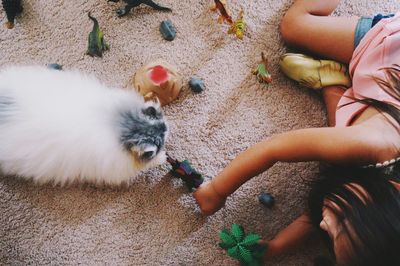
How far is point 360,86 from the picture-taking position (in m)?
0.90

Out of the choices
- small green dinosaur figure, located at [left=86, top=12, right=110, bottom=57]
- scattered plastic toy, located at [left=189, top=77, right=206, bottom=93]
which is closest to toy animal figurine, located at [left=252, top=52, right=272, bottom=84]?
scattered plastic toy, located at [left=189, top=77, right=206, bottom=93]

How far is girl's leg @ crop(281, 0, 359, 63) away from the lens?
37.9 inches

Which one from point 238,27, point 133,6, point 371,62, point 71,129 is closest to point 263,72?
point 238,27

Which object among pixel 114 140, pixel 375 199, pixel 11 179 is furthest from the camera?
pixel 11 179

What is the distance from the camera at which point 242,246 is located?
A: 850 mm

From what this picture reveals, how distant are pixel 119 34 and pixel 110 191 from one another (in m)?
0.38

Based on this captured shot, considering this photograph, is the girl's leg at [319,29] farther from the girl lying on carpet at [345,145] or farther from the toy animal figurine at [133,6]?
the toy animal figurine at [133,6]

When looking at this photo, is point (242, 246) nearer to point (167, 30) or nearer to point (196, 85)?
point (196, 85)

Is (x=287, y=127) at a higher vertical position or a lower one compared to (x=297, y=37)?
lower

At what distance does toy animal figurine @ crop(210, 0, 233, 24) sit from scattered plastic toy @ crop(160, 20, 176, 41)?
11 cm

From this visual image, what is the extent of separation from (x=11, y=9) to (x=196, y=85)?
1.51 feet

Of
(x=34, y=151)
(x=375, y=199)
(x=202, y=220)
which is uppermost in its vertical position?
(x=375, y=199)

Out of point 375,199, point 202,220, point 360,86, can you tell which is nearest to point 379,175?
point 375,199

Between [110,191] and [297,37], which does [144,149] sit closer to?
[110,191]
